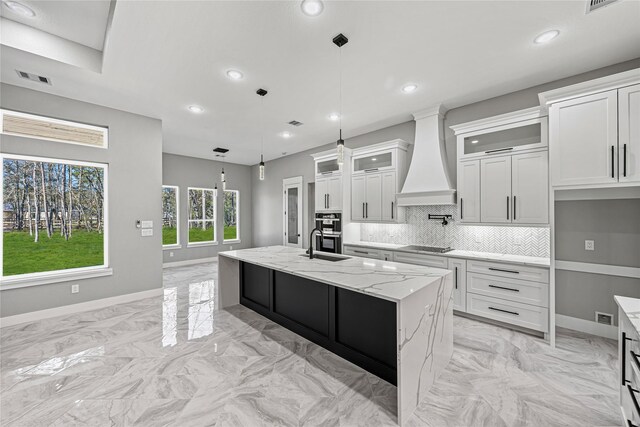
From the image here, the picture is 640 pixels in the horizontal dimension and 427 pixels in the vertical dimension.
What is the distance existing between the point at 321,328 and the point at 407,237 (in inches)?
98.6

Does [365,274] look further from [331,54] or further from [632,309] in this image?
[331,54]

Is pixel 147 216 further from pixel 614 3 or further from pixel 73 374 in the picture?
pixel 614 3

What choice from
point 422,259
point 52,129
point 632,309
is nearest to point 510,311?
point 422,259

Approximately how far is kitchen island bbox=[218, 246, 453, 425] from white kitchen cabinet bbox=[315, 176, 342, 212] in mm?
2056

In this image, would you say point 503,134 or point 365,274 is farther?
point 503,134

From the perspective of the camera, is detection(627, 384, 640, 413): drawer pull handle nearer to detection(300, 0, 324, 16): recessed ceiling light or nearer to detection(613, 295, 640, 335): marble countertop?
detection(613, 295, 640, 335): marble countertop

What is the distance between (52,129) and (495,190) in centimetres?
611

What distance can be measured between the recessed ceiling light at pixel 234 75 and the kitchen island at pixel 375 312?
216cm

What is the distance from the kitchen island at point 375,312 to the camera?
1818mm

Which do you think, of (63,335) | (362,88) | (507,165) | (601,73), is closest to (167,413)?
(63,335)

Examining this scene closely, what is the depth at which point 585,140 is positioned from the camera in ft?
8.61

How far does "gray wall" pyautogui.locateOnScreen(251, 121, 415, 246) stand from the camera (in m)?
5.53

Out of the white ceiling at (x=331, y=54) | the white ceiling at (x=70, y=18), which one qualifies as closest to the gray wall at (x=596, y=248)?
the white ceiling at (x=331, y=54)

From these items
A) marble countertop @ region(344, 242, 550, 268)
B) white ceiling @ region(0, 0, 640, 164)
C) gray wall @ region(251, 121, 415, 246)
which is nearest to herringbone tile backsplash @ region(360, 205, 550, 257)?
marble countertop @ region(344, 242, 550, 268)
